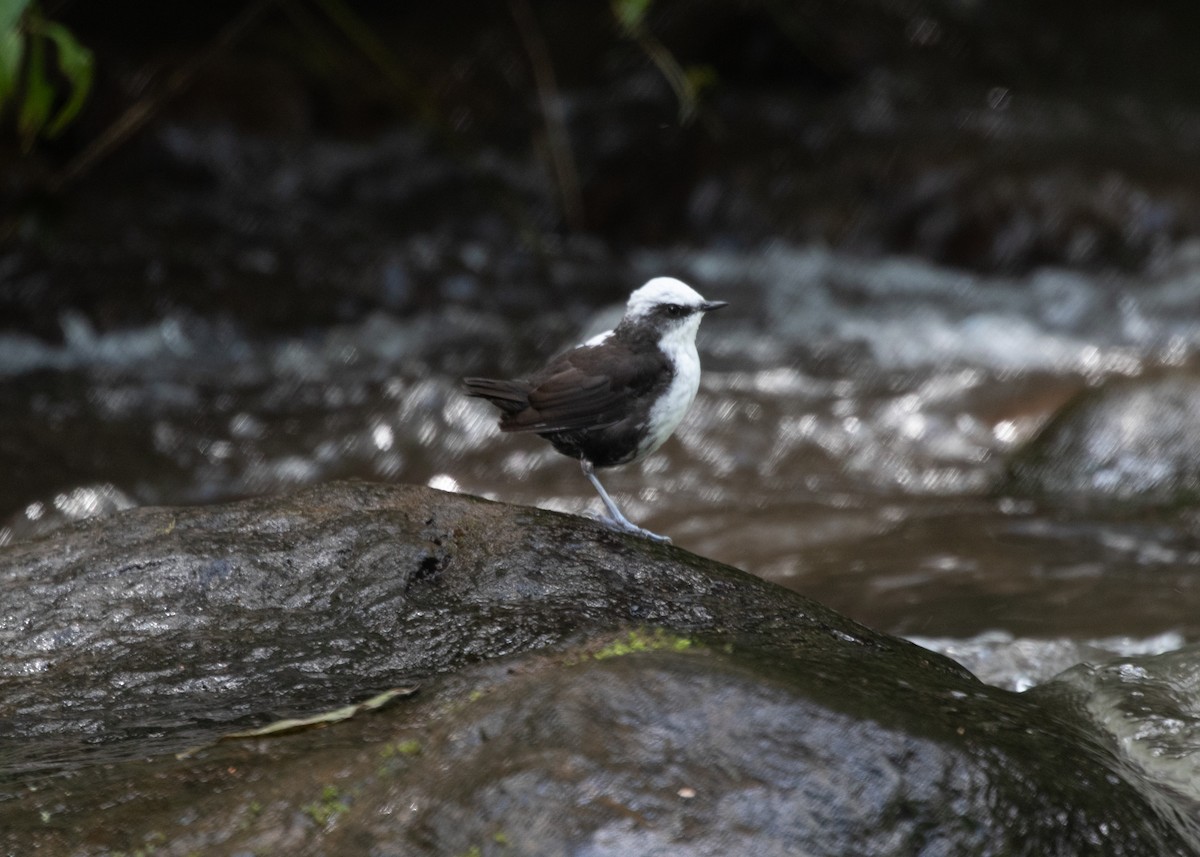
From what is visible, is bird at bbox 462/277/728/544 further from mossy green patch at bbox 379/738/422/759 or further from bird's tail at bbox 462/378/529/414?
mossy green patch at bbox 379/738/422/759

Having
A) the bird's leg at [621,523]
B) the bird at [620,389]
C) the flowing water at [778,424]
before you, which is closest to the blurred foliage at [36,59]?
the bird at [620,389]

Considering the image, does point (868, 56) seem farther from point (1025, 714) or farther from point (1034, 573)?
point (1025, 714)

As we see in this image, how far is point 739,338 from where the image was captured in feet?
31.4

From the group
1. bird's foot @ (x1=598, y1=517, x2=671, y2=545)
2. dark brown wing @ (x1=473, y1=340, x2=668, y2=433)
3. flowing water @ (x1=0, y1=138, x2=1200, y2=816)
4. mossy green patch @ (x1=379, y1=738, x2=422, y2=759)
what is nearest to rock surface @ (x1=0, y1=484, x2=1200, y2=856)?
mossy green patch @ (x1=379, y1=738, x2=422, y2=759)

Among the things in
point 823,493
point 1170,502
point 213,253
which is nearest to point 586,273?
point 213,253

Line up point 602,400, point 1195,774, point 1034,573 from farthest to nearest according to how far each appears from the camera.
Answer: point 1034,573 → point 602,400 → point 1195,774

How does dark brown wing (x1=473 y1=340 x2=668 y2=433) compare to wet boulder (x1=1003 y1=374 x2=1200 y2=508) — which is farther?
wet boulder (x1=1003 y1=374 x2=1200 y2=508)

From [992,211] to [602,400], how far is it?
7579mm

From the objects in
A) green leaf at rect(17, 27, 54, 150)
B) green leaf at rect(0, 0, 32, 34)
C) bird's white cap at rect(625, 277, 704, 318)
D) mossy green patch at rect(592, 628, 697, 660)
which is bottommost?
mossy green patch at rect(592, 628, 697, 660)

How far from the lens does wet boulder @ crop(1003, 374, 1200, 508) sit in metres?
6.41

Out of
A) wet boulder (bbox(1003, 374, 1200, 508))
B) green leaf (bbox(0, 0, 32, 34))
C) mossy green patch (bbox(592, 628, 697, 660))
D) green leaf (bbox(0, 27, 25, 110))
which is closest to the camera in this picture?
mossy green patch (bbox(592, 628, 697, 660))

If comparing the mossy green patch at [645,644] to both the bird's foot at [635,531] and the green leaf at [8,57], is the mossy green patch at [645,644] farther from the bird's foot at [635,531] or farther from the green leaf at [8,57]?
the green leaf at [8,57]

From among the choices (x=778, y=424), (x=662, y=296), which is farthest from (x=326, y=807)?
(x=778, y=424)

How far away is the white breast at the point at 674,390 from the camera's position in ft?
13.4
